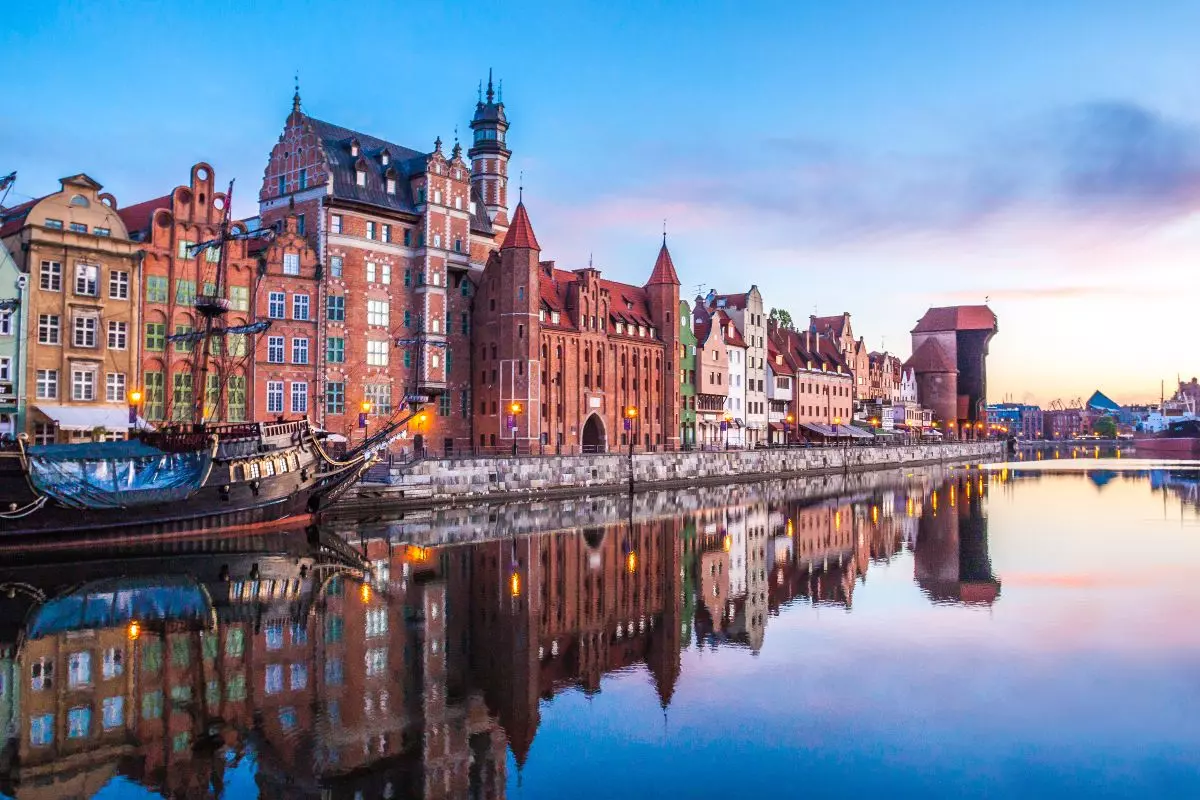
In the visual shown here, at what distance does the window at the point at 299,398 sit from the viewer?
197 ft

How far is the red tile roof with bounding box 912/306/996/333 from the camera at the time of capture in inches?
6619

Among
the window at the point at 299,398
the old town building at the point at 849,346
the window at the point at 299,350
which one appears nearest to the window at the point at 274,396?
the window at the point at 299,398

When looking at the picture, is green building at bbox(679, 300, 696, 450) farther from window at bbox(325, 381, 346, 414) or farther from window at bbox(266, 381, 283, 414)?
window at bbox(266, 381, 283, 414)

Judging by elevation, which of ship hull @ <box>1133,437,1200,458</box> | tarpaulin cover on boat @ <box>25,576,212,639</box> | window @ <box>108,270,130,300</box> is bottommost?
tarpaulin cover on boat @ <box>25,576,212,639</box>

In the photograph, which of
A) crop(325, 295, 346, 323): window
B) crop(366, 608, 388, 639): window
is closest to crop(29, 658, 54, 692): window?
crop(366, 608, 388, 639): window

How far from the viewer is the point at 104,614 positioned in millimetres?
26422

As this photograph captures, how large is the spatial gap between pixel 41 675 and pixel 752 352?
298 ft

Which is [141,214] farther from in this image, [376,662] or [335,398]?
[376,662]

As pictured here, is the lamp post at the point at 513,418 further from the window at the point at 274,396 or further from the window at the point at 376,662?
the window at the point at 376,662

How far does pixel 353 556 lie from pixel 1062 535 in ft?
115

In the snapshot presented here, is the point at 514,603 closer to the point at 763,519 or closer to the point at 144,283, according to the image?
the point at 763,519

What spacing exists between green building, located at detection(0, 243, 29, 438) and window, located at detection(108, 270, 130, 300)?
402 centimetres

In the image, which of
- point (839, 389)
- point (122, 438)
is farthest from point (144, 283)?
point (839, 389)

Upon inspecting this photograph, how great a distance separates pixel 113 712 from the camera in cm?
1802
